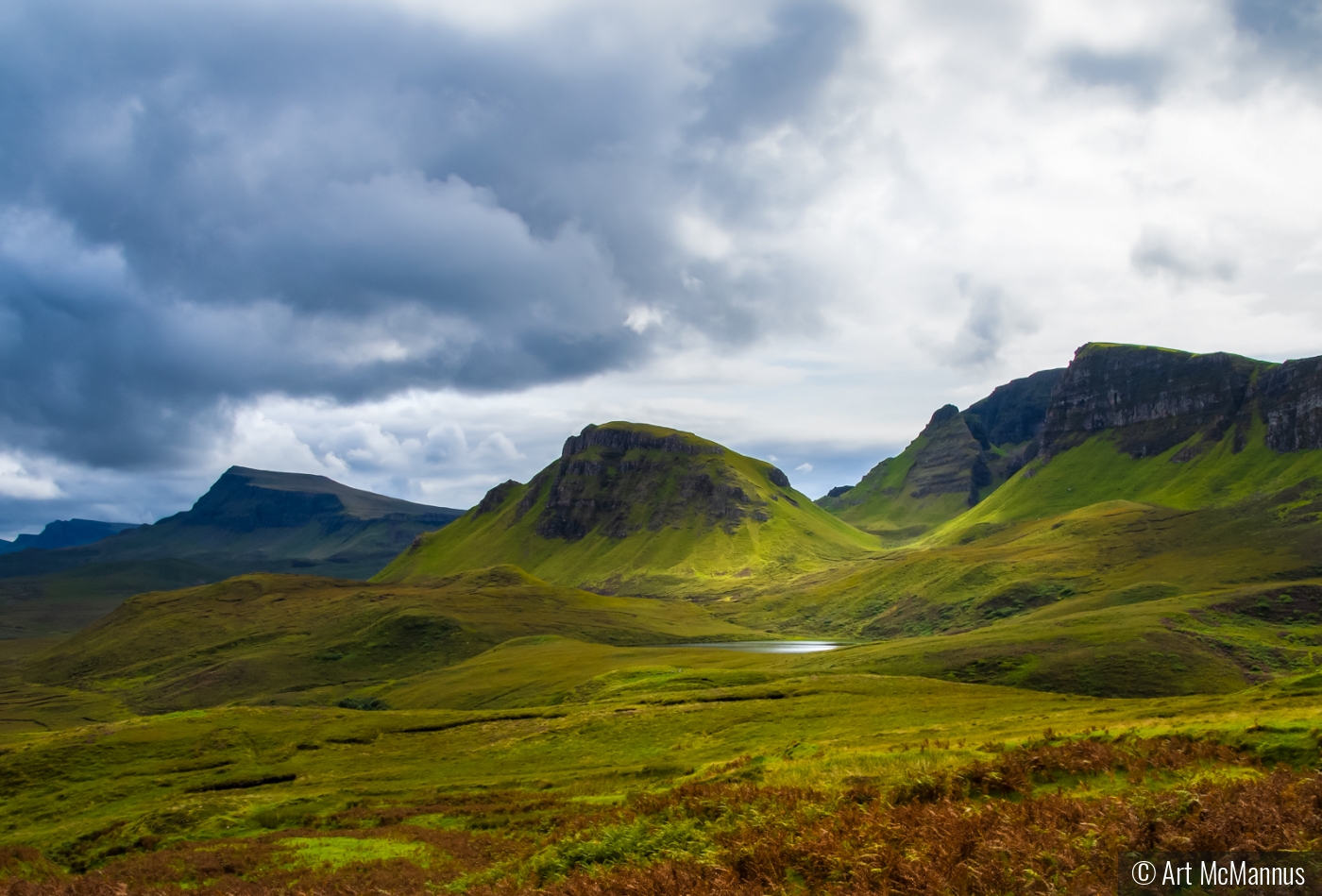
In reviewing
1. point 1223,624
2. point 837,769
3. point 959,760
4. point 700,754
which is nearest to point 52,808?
point 700,754

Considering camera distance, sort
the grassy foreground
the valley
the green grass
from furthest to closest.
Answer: the green grass
the valley
the grassy foreground

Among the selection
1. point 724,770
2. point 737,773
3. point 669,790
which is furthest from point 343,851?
point 737,773

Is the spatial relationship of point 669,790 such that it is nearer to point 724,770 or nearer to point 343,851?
point 724,770

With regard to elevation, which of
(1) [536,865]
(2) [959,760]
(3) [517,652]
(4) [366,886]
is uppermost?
(2) [959,760]

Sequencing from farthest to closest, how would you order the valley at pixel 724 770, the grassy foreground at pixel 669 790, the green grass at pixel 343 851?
the green grass at pixel 343 851
the valley at pixel 724 770
the grassy foreground at pixel 669 790

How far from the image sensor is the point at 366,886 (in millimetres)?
25953

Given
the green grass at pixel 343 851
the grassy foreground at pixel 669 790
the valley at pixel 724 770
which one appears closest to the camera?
the grassy foreground at pixel 669 790

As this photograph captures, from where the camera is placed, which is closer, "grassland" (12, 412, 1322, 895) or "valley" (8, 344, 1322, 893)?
"grassland" (12, 412, 1322, 895)

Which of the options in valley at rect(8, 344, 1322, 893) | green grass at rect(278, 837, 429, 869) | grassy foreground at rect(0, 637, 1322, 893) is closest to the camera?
grassy foreground at rect(0, 637, 1322, 893)

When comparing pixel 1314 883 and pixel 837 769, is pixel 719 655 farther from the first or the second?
pixel 1314 883

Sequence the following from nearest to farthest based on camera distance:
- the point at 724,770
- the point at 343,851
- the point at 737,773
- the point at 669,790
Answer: the point at 669,790 → the point at 737,773 → the point at 343,851 → the point at 724,770

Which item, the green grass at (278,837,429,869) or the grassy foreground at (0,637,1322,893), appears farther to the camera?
the green grass at (278,837,429,869)

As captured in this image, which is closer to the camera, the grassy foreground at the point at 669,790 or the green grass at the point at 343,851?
the grassy foreground at the point at 669,790

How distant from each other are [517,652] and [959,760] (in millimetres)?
166635
